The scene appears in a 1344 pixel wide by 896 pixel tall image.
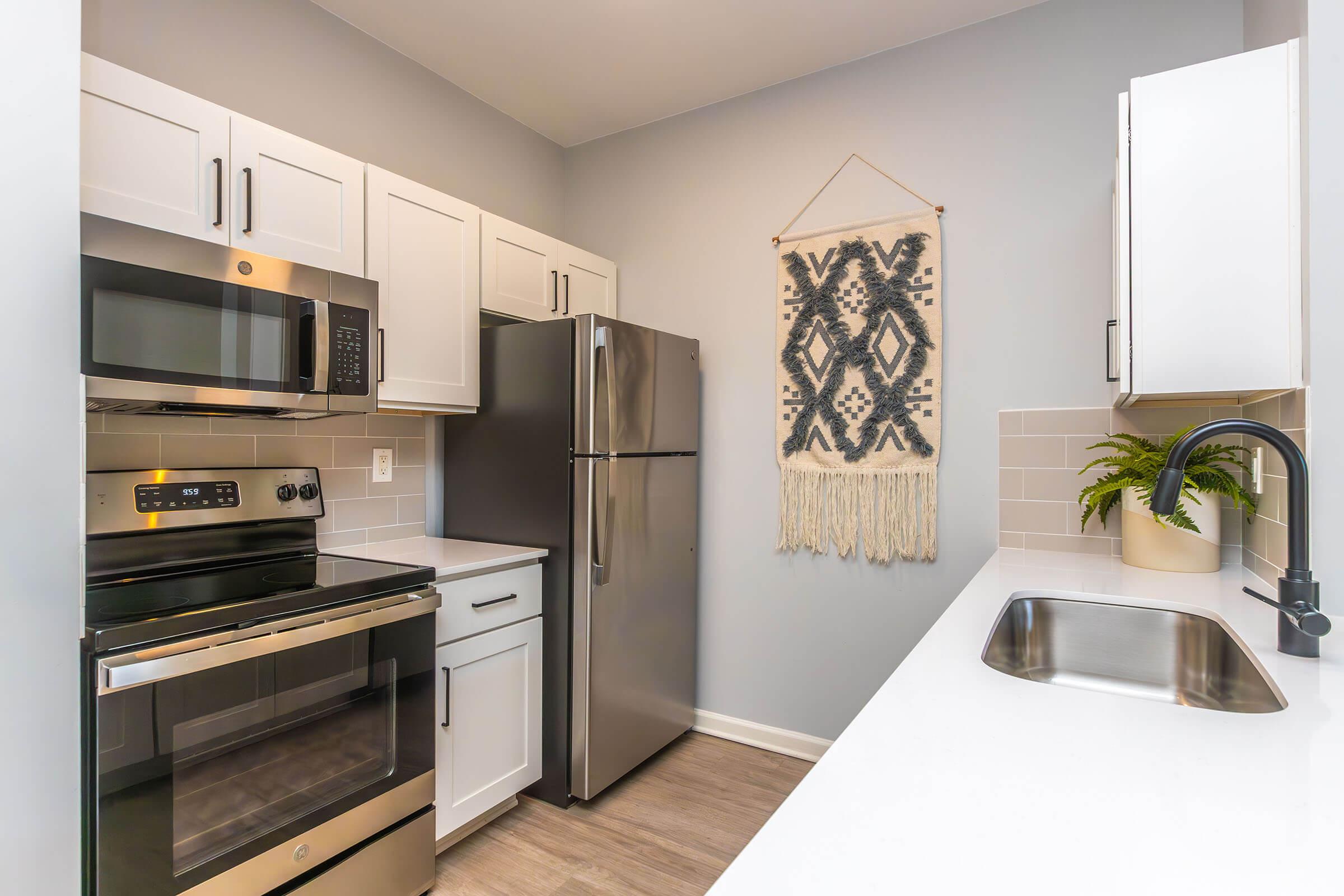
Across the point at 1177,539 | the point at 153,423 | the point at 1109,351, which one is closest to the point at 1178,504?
the point at 1177,539

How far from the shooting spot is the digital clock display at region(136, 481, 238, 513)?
66.5 inches

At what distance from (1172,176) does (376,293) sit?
6.56 feet

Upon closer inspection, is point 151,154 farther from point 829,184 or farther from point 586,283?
point 829,184

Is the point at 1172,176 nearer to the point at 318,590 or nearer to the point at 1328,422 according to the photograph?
the point at 1328,422

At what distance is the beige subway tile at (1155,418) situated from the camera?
198cm

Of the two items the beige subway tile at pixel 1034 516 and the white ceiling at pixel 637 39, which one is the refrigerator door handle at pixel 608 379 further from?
the beige subway tile at pixel 1034 516

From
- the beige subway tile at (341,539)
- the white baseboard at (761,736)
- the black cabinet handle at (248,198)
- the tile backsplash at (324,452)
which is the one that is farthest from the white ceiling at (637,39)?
the white baseboard at (761,736)

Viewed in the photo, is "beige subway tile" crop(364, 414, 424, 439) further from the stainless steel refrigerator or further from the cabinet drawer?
the cabinet drawer

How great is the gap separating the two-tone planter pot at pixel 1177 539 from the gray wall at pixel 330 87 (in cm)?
262

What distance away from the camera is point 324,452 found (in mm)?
2172

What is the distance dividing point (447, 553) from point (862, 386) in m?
1.59

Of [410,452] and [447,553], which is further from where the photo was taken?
[410,452]

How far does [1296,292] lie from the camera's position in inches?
54.9

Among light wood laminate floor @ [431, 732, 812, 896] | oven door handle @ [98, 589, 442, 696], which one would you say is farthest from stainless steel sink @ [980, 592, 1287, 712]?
oven door handle @ [98, 589, 442, 696]
